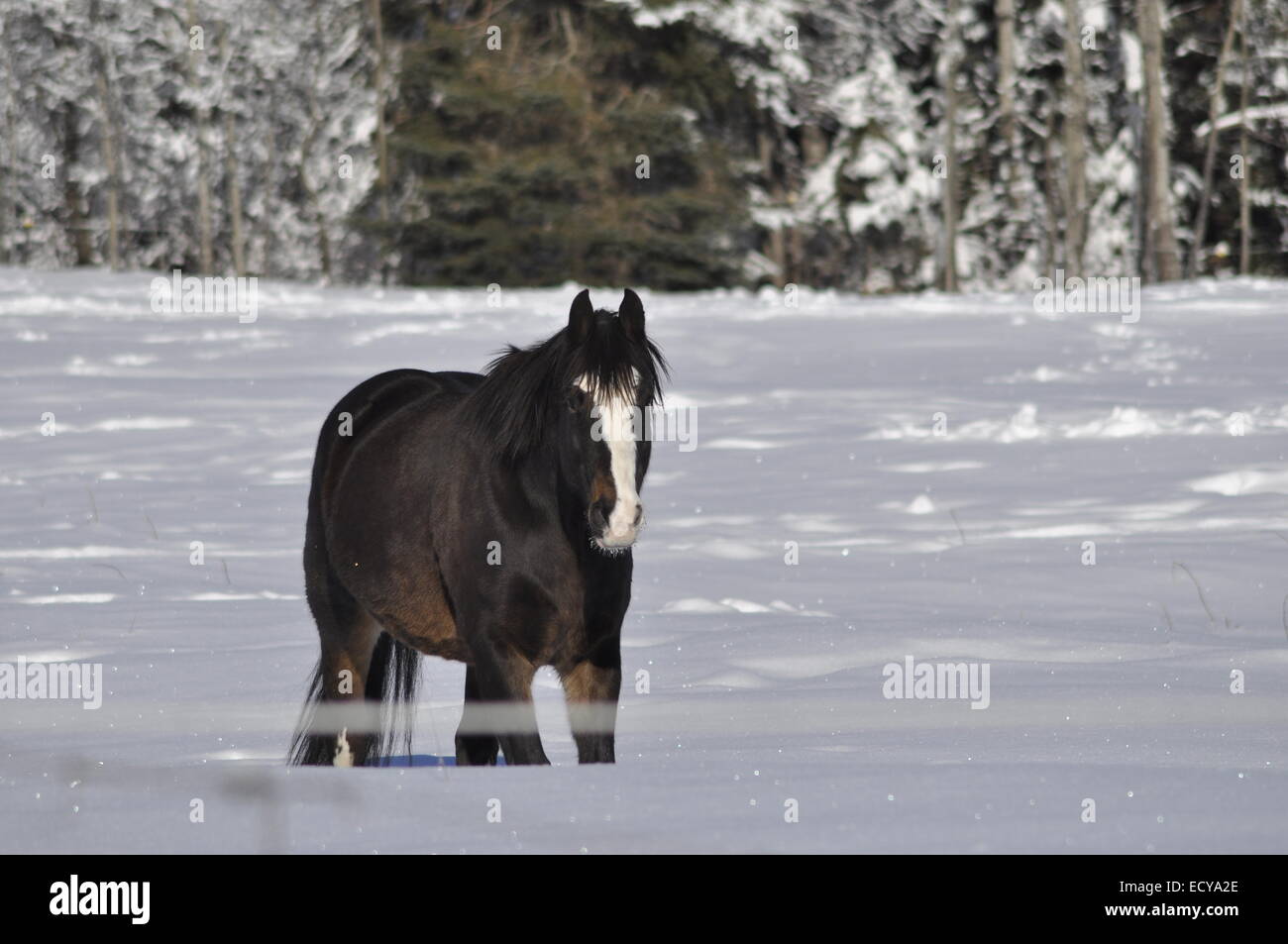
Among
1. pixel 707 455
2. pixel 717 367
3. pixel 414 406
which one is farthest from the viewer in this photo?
pixel 717 367

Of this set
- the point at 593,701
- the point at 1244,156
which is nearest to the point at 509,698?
the point at 593,701

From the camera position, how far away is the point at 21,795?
13.9 feet

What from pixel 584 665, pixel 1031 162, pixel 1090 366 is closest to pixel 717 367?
pixel 1090 366

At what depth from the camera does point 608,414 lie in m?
4.78

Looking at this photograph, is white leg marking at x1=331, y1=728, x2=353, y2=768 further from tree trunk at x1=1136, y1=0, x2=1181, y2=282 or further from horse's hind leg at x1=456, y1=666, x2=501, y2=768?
tree trunk at x1=1136, y1=0, x2=1181, y2=282

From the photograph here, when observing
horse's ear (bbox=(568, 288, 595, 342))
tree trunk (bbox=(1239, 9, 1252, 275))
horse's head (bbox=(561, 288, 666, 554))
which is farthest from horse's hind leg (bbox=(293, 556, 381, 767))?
tree trunk (bbox=(1239, 9, 1252, 275))

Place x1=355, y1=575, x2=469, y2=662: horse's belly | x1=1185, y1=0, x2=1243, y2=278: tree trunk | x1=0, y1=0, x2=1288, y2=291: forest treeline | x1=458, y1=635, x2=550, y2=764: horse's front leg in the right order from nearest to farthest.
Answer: x1=458, y1=635, x2=550, y2=764: horse's front leg
x1=355, y1=575, x2=469, y2=662: horse's belly
x1=0, y1=0, x2=1288, y2=291: forest treeline
x1=1185, y1=0, x2=1243, y2=278: tree trunk

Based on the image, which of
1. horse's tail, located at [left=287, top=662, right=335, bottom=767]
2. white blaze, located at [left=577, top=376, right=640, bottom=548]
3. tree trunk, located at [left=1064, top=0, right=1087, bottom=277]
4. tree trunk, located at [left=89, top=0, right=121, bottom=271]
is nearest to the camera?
white blaze, located at [left=577, top=376, right=640, bottom=548]

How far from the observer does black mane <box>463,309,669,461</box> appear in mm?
4879

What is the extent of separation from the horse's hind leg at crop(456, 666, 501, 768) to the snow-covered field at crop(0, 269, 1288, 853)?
38 centimetres

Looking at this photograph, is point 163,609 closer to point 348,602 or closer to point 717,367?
point 348,602

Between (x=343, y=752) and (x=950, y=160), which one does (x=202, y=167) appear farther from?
(x=343, y=752)

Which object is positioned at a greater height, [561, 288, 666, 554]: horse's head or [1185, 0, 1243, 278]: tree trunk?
[1185, 0, 1243, 278]: tree trunk
